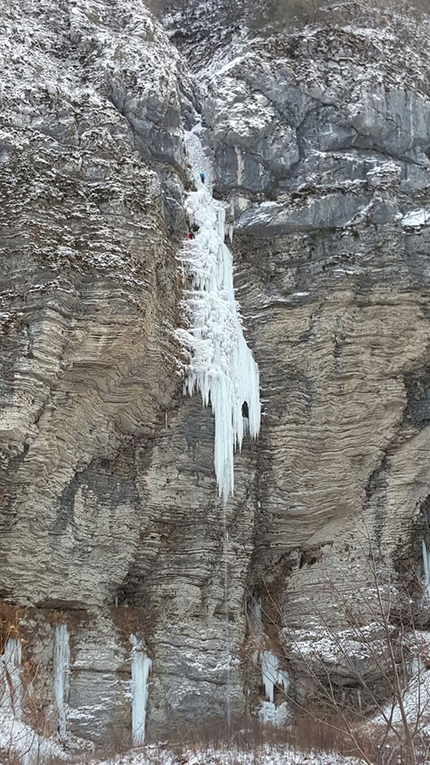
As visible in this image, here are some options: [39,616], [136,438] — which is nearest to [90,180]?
[136,438]

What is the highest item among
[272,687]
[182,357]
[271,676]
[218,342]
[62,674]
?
[218,342]

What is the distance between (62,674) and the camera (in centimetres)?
1431

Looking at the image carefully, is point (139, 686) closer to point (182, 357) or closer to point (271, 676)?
point (271, 676)

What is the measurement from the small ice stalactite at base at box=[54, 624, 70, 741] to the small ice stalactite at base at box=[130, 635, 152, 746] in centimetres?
A: 117

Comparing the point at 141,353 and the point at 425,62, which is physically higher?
the point at 425,62

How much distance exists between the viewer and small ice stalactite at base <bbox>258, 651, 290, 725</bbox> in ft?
50.2

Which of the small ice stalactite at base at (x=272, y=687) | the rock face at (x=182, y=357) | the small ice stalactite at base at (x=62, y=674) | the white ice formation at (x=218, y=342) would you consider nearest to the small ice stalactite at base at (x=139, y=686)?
the rock face at (x=182, y=357)

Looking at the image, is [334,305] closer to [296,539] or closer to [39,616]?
[296,539]

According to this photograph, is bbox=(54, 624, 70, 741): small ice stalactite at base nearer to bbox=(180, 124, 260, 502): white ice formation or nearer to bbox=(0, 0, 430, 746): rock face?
bbox=(0, 0, 430, 746): rock face

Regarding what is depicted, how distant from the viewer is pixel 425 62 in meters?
19.3

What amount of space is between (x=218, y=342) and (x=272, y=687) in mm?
6639

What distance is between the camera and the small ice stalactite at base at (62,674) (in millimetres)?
14070

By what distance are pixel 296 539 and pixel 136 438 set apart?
13.0 feet

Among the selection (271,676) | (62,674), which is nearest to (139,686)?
(62,674)
